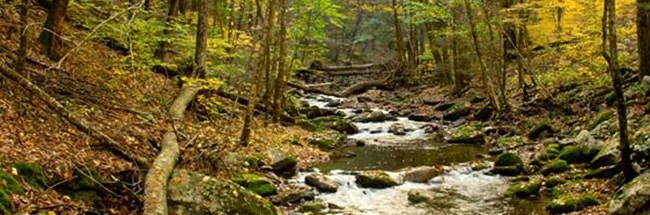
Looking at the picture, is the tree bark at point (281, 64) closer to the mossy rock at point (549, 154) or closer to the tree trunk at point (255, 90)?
the tree trunk at point (255, 90)

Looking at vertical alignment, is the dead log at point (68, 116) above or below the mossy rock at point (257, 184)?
above

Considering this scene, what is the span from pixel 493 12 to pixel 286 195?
12.2m

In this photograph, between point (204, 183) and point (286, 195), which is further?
point (286, 195)

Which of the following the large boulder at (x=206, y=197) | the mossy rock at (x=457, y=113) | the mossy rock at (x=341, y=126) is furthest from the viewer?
the mossy rock at (x=457, y=113)

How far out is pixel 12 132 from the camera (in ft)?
27.5

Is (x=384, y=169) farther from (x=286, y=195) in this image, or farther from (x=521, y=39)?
(x=521, y=39)

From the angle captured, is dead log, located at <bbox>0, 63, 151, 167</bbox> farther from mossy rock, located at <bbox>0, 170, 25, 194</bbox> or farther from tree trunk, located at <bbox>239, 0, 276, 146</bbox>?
tree trunk, located at <bbox>239, 0, 276, 146</bbox>

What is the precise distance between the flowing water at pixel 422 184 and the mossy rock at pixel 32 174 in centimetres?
557

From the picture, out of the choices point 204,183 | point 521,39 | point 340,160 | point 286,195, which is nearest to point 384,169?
point 340,160

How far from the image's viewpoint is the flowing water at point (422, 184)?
460 inches

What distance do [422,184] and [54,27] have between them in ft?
28.9

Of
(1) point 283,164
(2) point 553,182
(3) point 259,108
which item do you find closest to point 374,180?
(1) point 283,164

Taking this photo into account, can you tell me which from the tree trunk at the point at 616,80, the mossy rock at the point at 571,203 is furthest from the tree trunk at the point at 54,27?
the tree trunk at the point at 616,80

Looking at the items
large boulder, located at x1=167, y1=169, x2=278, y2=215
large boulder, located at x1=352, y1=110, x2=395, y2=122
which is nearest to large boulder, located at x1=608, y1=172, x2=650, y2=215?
large boulder, located at x1=167, y1=169, x2=278, y2=215
